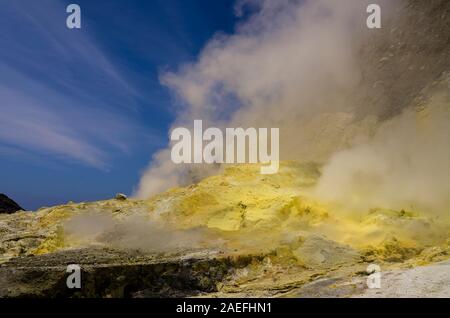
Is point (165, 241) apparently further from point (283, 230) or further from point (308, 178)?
point (308, 178)

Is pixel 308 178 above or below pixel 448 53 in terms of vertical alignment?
below

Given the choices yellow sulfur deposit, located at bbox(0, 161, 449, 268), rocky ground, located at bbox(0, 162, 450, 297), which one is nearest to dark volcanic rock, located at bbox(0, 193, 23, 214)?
yellow sulfur deposit, located at bbox(0, 161, 449, 268)

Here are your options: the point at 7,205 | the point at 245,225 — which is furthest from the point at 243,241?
the point at 7,205

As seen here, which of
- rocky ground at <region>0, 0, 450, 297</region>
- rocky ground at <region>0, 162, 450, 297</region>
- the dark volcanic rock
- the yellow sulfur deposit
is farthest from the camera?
the dark volcanic rock

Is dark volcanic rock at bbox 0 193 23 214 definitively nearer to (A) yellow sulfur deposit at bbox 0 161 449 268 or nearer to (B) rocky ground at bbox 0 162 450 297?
(A) yellow sulfur deposit at bbox 0 161 449 268

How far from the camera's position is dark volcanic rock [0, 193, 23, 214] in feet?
121

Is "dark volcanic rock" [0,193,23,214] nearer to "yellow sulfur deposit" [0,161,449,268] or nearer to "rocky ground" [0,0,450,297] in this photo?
"rocky ground" [0,0,450,297]

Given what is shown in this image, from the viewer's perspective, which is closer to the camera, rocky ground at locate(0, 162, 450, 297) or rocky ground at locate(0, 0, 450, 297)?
rocky ground at locate(0, 0, 450, 297)

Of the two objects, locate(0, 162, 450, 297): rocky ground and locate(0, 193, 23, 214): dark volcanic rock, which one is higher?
locate(0, 193, 23, 214): dark volcanic rock

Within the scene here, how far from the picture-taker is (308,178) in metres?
27.2

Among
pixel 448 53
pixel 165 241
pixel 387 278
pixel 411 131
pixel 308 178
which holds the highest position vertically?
pixel 448 53

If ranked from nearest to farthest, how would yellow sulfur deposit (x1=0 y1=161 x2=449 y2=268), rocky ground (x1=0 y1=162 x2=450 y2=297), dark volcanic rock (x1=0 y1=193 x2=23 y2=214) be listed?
rocky ground (x1=0 y1=162 x2=450 y2=297), yellow sulfur deposit (x1=0 y1=161 x2=449 y2=268), dark volcanic rock (x1=0 y1=193 x2=23 y2=214)

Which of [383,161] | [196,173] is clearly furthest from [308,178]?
[196,173]
